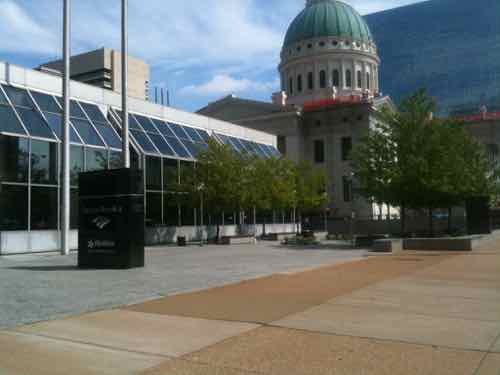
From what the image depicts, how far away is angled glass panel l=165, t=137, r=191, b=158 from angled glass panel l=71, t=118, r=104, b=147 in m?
6.06

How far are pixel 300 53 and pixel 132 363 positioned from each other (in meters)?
84.6

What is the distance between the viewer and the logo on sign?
55.4ft

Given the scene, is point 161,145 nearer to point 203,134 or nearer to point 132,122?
point 132,122

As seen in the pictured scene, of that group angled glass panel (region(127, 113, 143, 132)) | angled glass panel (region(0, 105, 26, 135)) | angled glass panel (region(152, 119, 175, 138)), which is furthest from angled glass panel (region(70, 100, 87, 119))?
angled glass panel (region(152, 119, 175, 138))

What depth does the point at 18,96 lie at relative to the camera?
25781 mm

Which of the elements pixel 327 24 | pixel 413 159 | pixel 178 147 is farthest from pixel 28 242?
pixel 327 24

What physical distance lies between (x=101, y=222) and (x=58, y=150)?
10.1 metres

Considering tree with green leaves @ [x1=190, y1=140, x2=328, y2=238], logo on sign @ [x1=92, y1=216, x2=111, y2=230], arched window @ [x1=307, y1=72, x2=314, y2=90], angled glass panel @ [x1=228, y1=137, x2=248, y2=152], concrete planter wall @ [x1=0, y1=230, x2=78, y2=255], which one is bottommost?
concrete planter wall @ [x1=0, y1=230, x2=78, y2=255]

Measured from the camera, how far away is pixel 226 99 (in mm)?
77312

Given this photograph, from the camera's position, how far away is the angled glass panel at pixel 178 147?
33688mm

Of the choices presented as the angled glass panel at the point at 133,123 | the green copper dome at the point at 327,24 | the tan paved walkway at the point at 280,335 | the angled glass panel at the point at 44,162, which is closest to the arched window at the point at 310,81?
the green copper dome at the point at 327,24

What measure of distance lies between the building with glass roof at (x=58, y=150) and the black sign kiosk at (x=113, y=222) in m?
7.20

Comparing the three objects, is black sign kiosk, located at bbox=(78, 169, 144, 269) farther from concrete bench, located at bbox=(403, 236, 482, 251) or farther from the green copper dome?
the green copper dome

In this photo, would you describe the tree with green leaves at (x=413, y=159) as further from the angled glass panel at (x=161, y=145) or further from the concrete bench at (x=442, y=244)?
the angled glass panel at (x=161, y=145)
